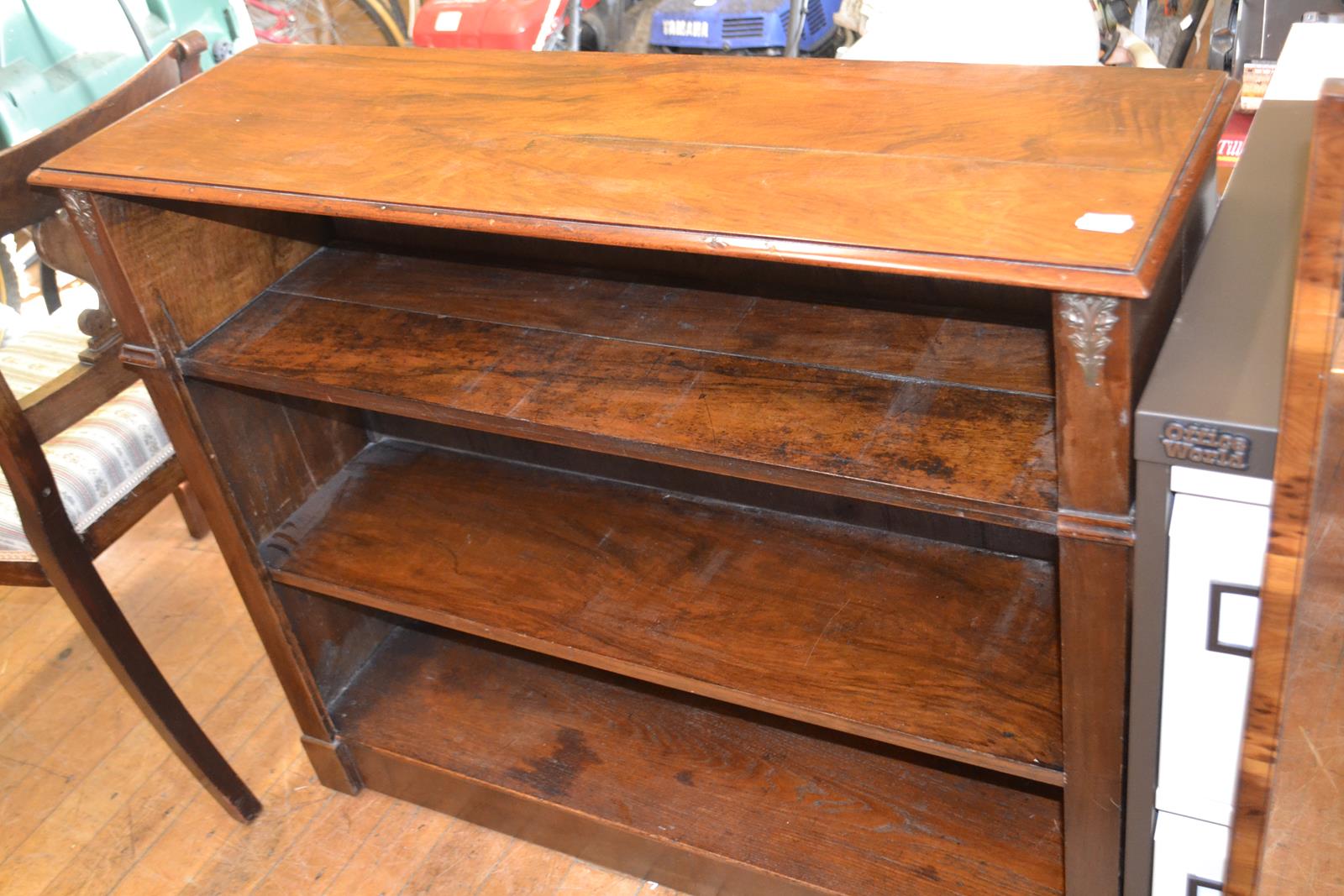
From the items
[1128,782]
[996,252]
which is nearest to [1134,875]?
[1128,782]

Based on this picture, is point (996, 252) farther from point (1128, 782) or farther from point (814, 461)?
point (1128, 782)

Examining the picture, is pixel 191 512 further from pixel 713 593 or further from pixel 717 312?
pixel 717 312

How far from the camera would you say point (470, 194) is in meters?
1.11

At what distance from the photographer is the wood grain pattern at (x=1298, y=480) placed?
29.5 inches

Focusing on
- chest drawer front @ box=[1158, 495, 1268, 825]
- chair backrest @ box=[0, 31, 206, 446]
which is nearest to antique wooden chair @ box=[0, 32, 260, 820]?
chair backrest @ box=[0, 31, 206, 446]

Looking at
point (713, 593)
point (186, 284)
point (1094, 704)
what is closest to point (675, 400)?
point (713, 593)

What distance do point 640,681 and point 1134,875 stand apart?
2.54ft

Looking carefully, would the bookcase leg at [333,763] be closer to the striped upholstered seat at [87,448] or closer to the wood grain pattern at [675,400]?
the striped upholstered seat at [87,448]

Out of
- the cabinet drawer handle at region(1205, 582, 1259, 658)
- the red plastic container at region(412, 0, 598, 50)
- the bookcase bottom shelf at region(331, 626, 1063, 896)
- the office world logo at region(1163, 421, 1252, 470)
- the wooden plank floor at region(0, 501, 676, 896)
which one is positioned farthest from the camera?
the red plastic container at region(412, 0, 598, 50)

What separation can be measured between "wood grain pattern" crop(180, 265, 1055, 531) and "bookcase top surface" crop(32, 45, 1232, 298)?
0.22 m

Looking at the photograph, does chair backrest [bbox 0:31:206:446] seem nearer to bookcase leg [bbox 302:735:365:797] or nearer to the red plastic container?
bookcase leg [bbox 302:735:365:797]

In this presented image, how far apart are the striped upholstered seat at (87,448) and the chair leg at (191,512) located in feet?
1.78

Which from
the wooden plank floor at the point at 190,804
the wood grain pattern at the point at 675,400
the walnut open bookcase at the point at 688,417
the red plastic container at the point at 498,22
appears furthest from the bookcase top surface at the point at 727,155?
the red plastic container at the point at 498,22

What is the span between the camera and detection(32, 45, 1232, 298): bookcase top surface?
93cm
